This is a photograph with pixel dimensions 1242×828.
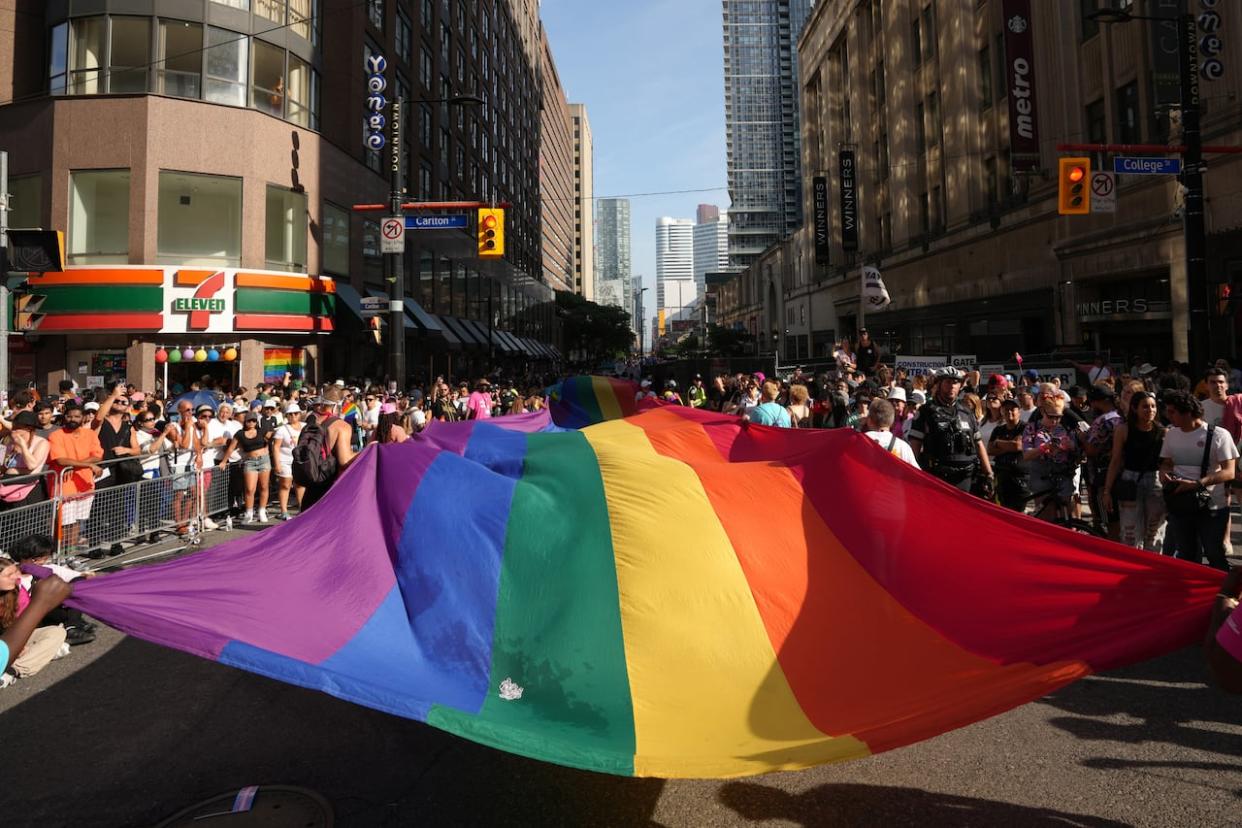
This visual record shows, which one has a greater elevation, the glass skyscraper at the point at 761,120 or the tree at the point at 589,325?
the glass skyscraper at the point at 761,120

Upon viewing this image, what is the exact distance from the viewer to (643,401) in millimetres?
11500

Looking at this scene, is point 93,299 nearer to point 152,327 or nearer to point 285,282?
point 152,327

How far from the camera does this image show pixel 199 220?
2342 centimetres

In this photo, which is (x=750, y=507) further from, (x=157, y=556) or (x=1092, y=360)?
(x=1092, y=360)

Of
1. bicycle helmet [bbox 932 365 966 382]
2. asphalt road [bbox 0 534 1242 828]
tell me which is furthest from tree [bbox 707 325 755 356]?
asphalt road [bbox 0 534 1242 828]

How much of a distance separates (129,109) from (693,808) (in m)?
26.8

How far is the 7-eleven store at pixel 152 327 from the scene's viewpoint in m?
21.4

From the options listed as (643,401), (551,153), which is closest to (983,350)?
(643,401)

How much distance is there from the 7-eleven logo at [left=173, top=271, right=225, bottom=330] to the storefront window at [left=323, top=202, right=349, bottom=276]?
5148 mm

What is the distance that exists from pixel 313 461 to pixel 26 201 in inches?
925

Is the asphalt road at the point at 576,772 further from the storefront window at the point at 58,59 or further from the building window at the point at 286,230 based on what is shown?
the storefront window at the point at 58,59

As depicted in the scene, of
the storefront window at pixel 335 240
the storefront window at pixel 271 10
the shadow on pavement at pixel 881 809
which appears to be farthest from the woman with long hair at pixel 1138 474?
the storefront window at pixel 271 10

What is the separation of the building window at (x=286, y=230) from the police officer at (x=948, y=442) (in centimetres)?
2352

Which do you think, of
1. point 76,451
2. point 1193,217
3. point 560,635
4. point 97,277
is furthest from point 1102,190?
point 97,277
